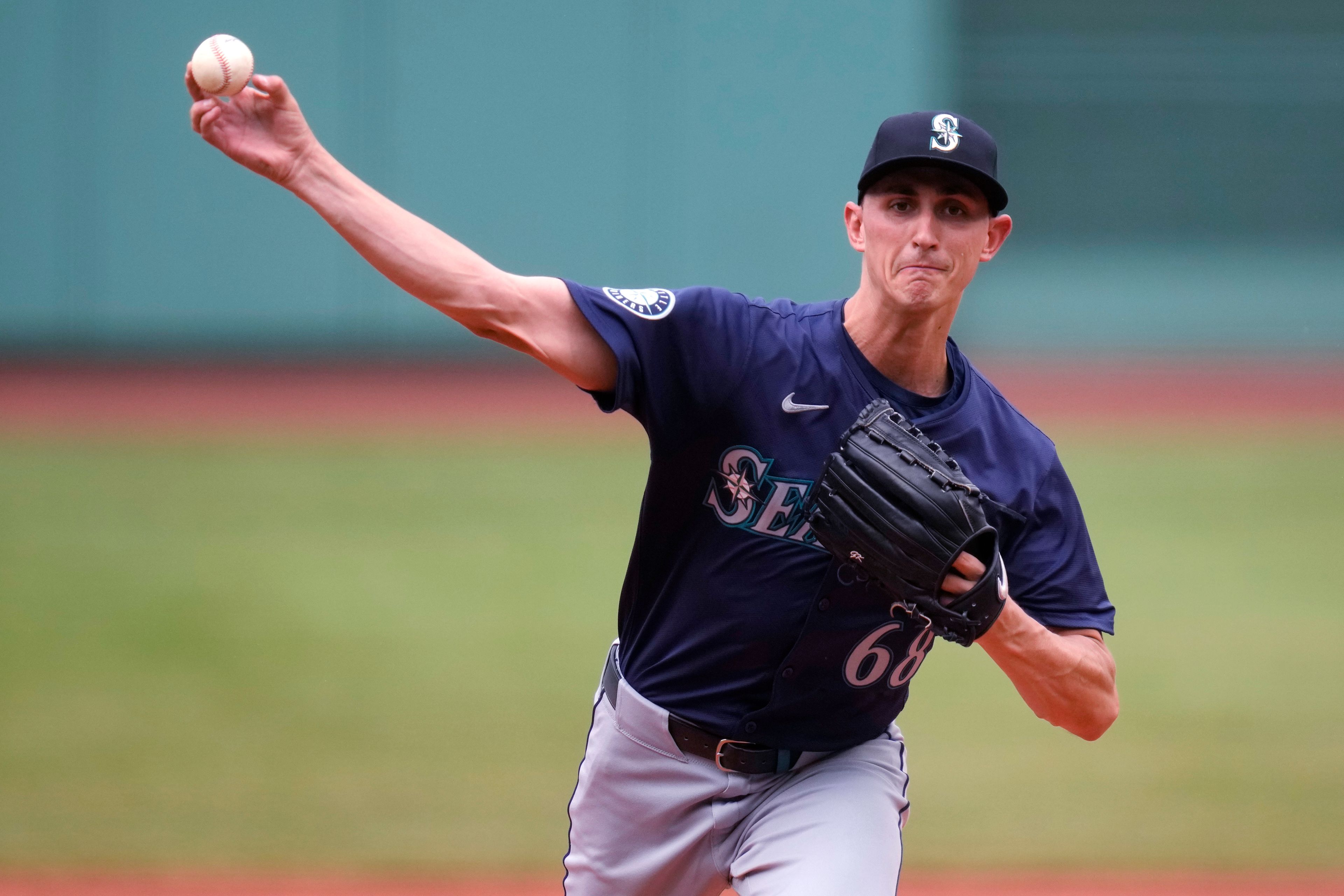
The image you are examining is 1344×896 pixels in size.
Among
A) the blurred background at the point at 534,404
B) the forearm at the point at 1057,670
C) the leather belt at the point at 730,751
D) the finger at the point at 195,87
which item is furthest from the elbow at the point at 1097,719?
the blurred background at the point at 534,404

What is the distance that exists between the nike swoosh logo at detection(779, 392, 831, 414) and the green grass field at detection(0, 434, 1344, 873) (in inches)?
112

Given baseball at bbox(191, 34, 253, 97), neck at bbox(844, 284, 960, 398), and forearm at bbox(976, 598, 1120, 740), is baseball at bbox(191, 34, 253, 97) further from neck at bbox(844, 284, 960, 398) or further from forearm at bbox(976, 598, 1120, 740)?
forearm at bbox(976, 598, 1120, 740)

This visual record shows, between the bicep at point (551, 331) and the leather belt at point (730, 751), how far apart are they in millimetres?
754

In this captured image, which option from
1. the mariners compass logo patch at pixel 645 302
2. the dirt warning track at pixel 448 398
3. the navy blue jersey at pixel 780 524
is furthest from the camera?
the dirt warning track at pixel 448 398

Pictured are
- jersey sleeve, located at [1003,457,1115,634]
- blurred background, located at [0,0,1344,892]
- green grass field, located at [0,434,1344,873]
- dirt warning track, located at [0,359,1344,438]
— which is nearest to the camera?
jersey sleeve, located at [1003,457,1115,634]

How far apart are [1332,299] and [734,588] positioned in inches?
714

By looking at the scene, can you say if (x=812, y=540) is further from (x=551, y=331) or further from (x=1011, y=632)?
(x=551, y=331)

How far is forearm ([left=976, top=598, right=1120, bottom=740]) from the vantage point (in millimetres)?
2641

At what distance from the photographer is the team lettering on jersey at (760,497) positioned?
2.77 metres

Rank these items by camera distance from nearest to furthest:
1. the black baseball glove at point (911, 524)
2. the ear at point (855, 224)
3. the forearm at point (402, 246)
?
the forearm at point (402, 246), the black baseball glove at point (911, 524), the ear at point (855, 224)

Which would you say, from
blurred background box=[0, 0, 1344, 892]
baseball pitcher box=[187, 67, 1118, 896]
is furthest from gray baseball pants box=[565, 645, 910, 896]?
blurred background box=[0, 0, 1344, 892]

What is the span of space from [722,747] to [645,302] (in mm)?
930

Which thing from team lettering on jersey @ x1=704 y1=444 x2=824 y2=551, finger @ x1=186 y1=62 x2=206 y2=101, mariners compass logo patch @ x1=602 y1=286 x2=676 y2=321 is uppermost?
finger @ x1=186 y1=62 x2=206 y2=101

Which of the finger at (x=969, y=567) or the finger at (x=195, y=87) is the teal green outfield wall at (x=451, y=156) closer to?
the finger at (x=195, y=87)
